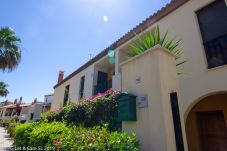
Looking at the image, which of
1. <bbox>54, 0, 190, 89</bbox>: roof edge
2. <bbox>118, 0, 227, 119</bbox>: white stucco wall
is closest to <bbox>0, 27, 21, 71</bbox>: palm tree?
<bbox>54, 0, 190, 89</bbox>: roof edge

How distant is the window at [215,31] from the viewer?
6.17 metres

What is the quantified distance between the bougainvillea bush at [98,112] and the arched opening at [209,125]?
4.72 m

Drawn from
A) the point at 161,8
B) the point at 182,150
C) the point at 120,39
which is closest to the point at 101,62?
the point at 120,39

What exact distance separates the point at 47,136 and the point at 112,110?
2000 mm

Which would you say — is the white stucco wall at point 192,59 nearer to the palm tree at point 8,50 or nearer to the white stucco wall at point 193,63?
the white stucco wall at point 193,63

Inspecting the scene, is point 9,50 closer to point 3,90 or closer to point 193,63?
point 193,63

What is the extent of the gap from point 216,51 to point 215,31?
897 mm

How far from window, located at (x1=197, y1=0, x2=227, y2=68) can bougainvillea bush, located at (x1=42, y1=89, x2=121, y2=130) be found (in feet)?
13.6

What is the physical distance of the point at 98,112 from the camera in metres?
5.71

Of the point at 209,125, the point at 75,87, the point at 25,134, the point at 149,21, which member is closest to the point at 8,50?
the point at 75,87

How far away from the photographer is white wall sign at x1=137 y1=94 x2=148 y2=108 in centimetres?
333

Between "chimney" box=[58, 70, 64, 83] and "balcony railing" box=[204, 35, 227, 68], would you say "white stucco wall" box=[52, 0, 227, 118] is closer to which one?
"balcony railing" box=[204, 35, 227, 68]

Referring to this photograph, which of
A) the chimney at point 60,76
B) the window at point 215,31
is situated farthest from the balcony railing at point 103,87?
the chimney at point 60,76

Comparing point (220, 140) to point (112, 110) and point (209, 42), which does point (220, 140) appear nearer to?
point (209, 42)
